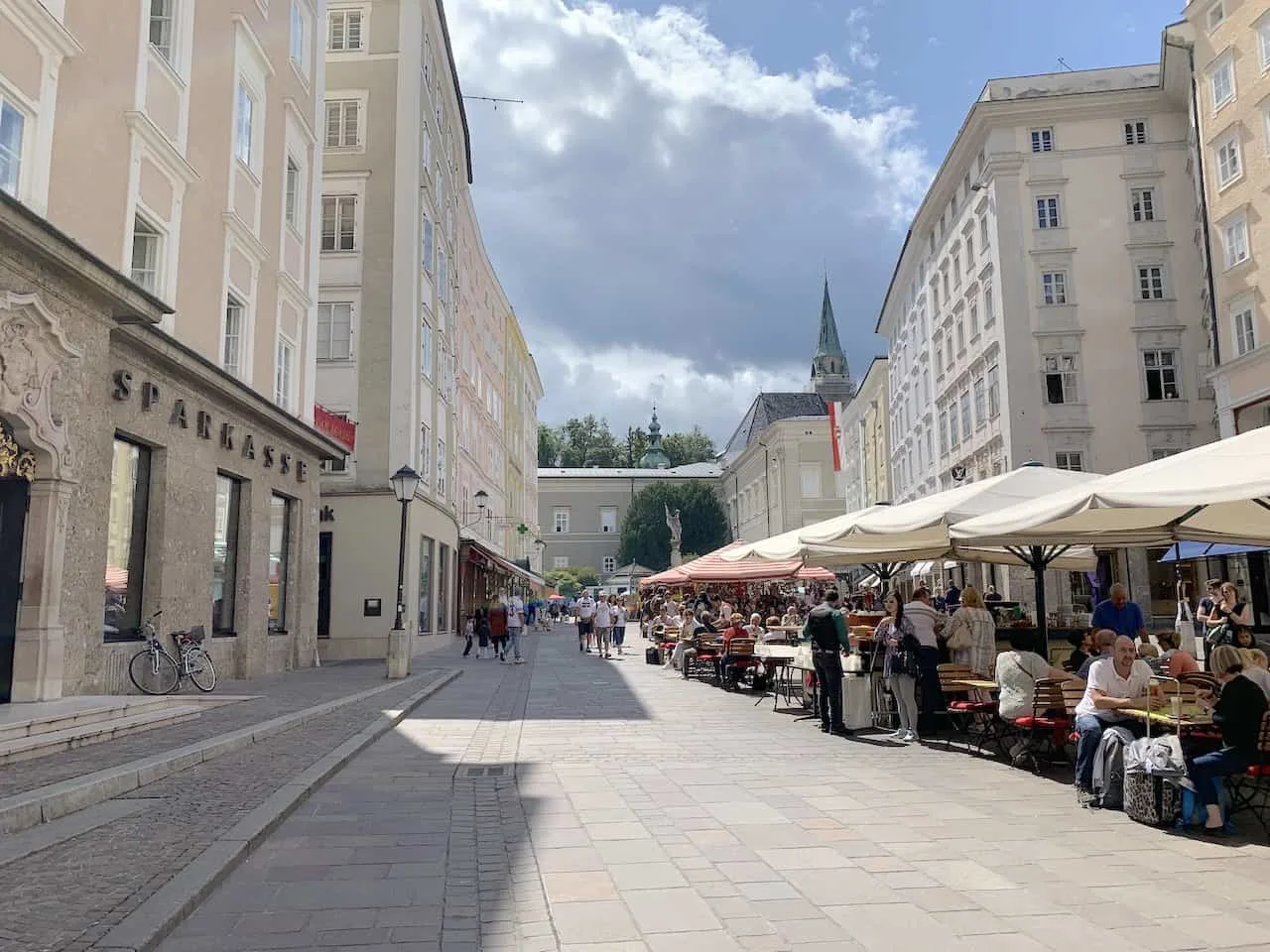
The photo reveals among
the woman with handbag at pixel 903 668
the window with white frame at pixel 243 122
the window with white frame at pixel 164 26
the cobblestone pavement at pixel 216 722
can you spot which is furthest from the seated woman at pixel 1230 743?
the window with white frame at pixel 243 122

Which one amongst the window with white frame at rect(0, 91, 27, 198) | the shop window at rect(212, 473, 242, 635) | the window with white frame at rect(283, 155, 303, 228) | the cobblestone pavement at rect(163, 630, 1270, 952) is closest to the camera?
the cobblestone pavement at rect(163, 630, 1270, 952)

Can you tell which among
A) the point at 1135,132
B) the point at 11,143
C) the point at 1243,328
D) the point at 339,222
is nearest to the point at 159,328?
the point at 11,143

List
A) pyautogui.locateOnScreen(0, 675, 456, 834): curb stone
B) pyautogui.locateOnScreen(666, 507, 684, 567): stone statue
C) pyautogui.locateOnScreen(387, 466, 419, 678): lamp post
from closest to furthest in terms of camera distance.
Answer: pyautogui.locateOnScreen(0, 675, 456, 834): curb stone → pyautogui.locateOnScreen(387, 466, 419, 678): lamp post → pyautogui.locateOnScreen(666, 507, 684, 567): stone statue

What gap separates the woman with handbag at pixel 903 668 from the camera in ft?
37.5

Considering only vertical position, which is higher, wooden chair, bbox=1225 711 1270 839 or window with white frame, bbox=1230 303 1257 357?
window with white frame, bbox=1230 303 1257 357

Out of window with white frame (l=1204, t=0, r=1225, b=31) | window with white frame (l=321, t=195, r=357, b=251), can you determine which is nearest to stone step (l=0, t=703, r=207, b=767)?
window with white frame (l=321, t=195, r=357, b=251)

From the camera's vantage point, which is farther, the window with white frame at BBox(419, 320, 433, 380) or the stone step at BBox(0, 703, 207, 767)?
the window with white frame at BBox(419, 320, 433, 380)

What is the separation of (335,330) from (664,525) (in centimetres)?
6717

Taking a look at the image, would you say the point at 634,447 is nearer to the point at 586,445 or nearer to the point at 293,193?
the point at 586,445

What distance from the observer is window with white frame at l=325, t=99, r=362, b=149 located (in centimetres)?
2995

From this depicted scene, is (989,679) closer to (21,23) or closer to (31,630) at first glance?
(31,630)

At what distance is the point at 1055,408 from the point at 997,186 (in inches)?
327

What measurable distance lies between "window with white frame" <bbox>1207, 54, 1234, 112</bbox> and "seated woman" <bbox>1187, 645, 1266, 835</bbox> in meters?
26.6

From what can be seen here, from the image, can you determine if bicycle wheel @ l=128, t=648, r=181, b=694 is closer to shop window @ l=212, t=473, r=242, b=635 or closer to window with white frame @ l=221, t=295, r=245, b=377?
shop window @ l=212, t=473, r=242, b=635
